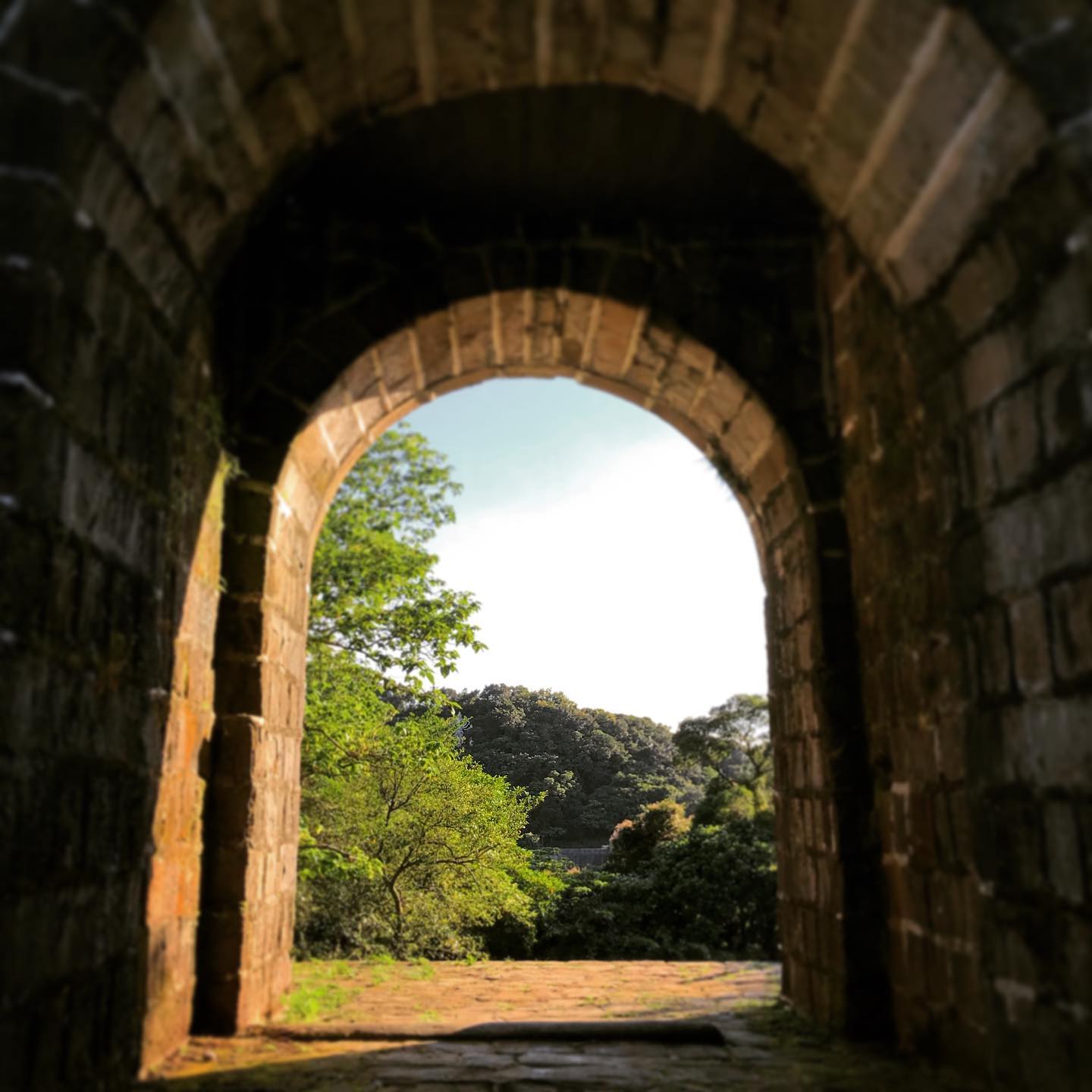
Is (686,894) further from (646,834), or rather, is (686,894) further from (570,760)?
(570,760)

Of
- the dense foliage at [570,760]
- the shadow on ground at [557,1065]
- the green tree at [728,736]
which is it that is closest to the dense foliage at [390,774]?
the shadow on ground at [557,1065]

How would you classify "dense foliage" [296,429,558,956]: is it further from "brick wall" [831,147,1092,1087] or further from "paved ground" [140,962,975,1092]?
"brick wall" [831,147,1092,1087]

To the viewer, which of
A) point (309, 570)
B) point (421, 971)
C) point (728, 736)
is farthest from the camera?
point (728, 736)

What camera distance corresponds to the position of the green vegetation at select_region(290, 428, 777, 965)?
9.04 m

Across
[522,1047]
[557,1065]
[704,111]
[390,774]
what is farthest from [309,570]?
[390,774]

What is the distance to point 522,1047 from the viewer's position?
3729mm

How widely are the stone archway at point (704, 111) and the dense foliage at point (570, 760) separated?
25851 millimetres

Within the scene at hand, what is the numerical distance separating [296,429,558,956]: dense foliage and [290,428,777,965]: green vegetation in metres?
0.02

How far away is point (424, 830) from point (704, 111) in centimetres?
924

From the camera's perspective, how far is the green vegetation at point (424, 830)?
29.7ft

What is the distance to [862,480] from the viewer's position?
12.7 ft

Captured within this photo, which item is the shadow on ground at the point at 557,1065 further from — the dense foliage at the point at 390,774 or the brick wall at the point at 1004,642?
the dense foliage at the point at 390,774

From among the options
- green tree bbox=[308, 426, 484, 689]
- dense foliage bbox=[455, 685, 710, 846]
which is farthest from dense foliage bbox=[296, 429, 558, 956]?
dense foliage bbox=[455, 685, 710, 846]

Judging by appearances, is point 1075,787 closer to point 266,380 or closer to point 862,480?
point 862,480
